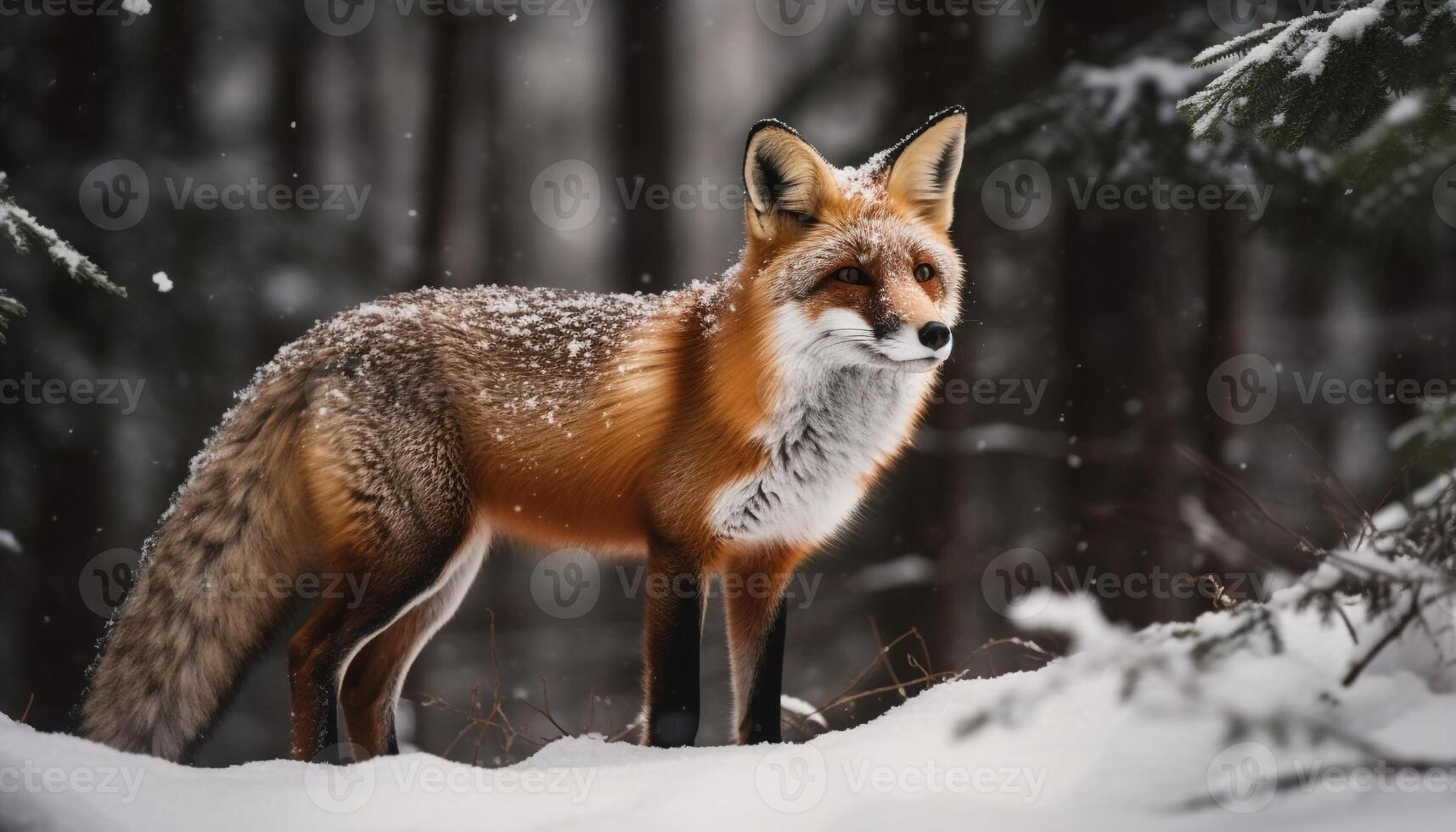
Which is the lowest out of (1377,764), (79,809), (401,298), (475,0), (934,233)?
(79,809)

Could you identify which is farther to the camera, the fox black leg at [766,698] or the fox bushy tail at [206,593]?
the fox black leg at [766,698]

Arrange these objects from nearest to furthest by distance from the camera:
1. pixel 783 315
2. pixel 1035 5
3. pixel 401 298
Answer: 1. pixel 783 315
2. pixel 401 298
3. pixel 1035 5

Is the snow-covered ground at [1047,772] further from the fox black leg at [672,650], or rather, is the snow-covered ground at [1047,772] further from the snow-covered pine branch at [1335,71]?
the snow-covered pine branch at [1335,71]

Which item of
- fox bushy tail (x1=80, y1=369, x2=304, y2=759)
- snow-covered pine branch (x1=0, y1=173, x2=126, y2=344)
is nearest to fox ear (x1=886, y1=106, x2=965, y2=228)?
fox bushy tail (x1=80, y1=369, x2=304, y2=759)

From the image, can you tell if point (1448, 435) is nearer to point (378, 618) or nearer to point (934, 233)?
point (934, 233)

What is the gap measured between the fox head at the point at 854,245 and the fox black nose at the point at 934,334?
5 cm

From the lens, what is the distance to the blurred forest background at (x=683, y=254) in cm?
621

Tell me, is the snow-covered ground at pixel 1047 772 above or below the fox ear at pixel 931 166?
below

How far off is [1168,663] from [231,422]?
3.48m

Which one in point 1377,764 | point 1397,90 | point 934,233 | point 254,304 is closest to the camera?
point 1377,764

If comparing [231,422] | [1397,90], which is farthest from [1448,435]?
[231,422]

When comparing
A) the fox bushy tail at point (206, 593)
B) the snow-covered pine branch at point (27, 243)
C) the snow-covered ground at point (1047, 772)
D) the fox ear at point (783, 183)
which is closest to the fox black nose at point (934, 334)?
the fox ear at point (783, 183)

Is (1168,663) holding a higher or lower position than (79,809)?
higher

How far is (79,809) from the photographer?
1993 mm
